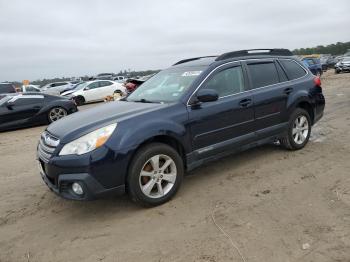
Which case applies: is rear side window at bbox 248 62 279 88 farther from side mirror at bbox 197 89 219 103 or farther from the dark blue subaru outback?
side mirror at bbox 197 89 219 103

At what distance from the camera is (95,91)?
2184cm

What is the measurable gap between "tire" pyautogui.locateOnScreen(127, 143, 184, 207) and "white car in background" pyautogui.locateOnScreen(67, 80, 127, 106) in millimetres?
17148

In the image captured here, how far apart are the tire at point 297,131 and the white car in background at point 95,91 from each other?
51.8 feet

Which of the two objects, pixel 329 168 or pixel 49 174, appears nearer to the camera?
pixel 49 174

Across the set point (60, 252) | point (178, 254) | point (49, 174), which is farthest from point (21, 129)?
point (178, 254)

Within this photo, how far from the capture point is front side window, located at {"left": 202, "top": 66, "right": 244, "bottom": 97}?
5.01 metres

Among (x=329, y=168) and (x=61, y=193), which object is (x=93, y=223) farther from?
(x=329, y=168)

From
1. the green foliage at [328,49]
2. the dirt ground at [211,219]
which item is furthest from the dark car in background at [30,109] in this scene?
the green foliage at [328,49]

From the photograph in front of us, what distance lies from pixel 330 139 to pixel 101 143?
4797 millimetres

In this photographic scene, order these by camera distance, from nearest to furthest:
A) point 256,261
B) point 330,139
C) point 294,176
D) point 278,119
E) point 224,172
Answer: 1. point 256,261
2. point 294,176
3. point 224,172
4. point 278,119
5. point 330,139

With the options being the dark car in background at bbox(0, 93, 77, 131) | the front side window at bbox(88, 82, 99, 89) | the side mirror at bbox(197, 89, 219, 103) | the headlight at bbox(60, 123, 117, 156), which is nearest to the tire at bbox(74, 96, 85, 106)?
the front side window at bbox(88, 82, 99, 89)

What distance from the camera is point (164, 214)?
4.11 meters

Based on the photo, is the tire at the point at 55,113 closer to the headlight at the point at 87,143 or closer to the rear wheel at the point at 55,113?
the rear wheel at the point at 55,113

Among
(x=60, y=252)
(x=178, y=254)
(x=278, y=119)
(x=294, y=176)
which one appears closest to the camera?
(x=178, y=254)
